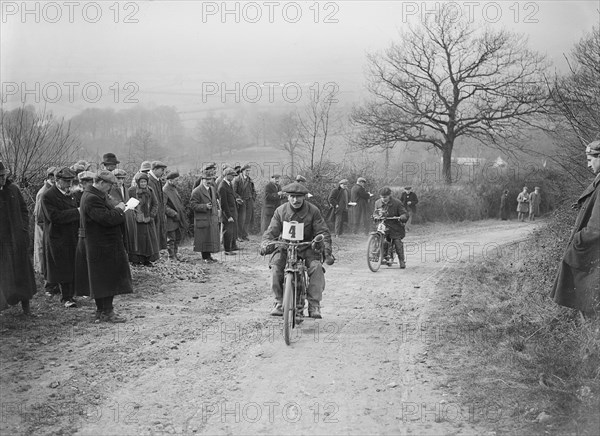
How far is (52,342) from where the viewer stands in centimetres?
715

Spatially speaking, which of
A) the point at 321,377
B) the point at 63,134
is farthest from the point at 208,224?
the point at 321,377

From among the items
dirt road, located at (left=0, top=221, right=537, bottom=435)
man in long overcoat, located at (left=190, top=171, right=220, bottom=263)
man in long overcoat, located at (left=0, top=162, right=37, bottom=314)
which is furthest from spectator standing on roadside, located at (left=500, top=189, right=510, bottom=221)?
man in long overcoat, located at (left=0, top=162, right=37, bottom=314)

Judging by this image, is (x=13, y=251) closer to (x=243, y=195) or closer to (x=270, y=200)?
(x=243, y=195)

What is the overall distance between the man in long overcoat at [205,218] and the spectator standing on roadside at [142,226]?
57.7 inches

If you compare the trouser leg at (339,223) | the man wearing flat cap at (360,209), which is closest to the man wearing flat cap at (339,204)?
the trouser leg at (339,223)

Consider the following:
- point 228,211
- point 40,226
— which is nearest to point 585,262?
point 40,226

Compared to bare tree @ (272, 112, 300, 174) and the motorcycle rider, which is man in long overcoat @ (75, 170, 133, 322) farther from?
bare tree @ (272, 112, 300, 174)

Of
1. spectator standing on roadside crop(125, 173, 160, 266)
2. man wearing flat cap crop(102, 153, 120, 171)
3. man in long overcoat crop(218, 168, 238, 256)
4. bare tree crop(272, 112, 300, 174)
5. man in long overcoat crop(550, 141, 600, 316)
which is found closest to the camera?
man in long overcoat crop(550, 141, 600, 316)

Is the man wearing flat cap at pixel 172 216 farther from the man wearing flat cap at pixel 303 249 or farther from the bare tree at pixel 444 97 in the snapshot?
the bare tree at pixel 444 97

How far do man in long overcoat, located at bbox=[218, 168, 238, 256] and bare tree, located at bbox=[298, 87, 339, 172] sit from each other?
13498 mm

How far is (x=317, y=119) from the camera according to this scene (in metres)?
28.1

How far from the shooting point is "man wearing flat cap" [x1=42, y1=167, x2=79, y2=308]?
8617 mm

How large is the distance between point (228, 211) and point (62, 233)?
569 centimetres

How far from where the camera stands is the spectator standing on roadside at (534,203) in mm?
30062
